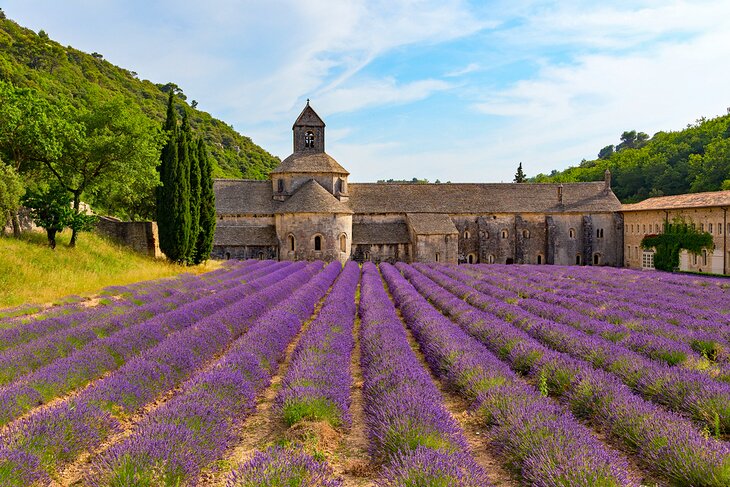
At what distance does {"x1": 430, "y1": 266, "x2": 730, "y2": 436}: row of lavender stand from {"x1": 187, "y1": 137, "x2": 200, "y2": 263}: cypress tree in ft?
64.1

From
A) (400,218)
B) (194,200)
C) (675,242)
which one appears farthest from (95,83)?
(675,242)

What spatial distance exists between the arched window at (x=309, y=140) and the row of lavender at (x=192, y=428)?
33900 millimetres

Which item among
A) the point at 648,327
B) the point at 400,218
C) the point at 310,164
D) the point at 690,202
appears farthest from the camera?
the point at 400,218

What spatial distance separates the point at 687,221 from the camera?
33.5 meters

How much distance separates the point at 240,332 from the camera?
34.2 ft

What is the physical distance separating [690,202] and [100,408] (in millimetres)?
38192

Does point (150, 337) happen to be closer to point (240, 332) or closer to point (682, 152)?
point (240, 332)

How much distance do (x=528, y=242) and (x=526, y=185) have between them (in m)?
6.32

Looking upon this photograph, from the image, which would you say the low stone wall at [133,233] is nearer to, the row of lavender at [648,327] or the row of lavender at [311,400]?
the row of lavender at [311,400]

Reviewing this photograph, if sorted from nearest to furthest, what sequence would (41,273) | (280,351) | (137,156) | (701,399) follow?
(701,399)
(280,351)
(41,273)
(137,156)

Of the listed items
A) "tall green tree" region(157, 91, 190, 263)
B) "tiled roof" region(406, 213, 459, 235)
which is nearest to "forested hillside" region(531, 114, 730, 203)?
"tiled roof" region(406, 213, 459, 235)

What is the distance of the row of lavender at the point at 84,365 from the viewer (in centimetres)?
557

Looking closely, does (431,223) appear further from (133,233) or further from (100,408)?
(100,408)

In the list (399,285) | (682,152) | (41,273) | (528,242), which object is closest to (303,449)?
(399,285)
